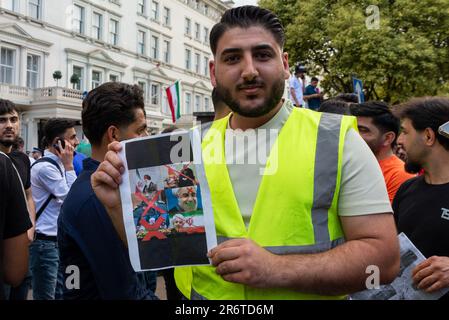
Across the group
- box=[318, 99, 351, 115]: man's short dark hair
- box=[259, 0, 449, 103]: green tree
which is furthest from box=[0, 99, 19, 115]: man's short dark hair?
box=[259, 0, 449, 103]: green tree

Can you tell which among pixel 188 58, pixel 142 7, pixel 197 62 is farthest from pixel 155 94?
pixel 197 62

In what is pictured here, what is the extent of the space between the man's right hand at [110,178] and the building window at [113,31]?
100.0 feet

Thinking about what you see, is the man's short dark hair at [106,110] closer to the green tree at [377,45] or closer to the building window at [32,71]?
the green tree at [377,45]

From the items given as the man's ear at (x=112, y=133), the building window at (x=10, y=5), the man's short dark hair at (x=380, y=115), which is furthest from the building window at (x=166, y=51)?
the man's ear at (x=112, y=133)

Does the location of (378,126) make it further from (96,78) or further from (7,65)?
(96,78)

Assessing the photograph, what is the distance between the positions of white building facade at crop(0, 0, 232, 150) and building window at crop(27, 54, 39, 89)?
0.05 meters

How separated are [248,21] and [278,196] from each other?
0.63 m

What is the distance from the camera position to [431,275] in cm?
204

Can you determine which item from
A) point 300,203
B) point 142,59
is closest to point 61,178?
point 300,203

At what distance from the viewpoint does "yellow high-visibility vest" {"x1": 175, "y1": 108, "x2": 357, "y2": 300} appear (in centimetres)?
143

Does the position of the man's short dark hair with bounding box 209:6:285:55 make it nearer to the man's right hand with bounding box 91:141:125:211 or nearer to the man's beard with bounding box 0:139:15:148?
the man's right hand with bounding box 91:141:125:211

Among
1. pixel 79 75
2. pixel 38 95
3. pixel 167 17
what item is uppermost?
pixel 167 17

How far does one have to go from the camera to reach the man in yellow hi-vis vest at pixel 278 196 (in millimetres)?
1359

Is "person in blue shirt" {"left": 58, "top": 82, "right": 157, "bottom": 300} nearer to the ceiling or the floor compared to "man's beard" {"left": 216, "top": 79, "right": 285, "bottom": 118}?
nearer to the floor
